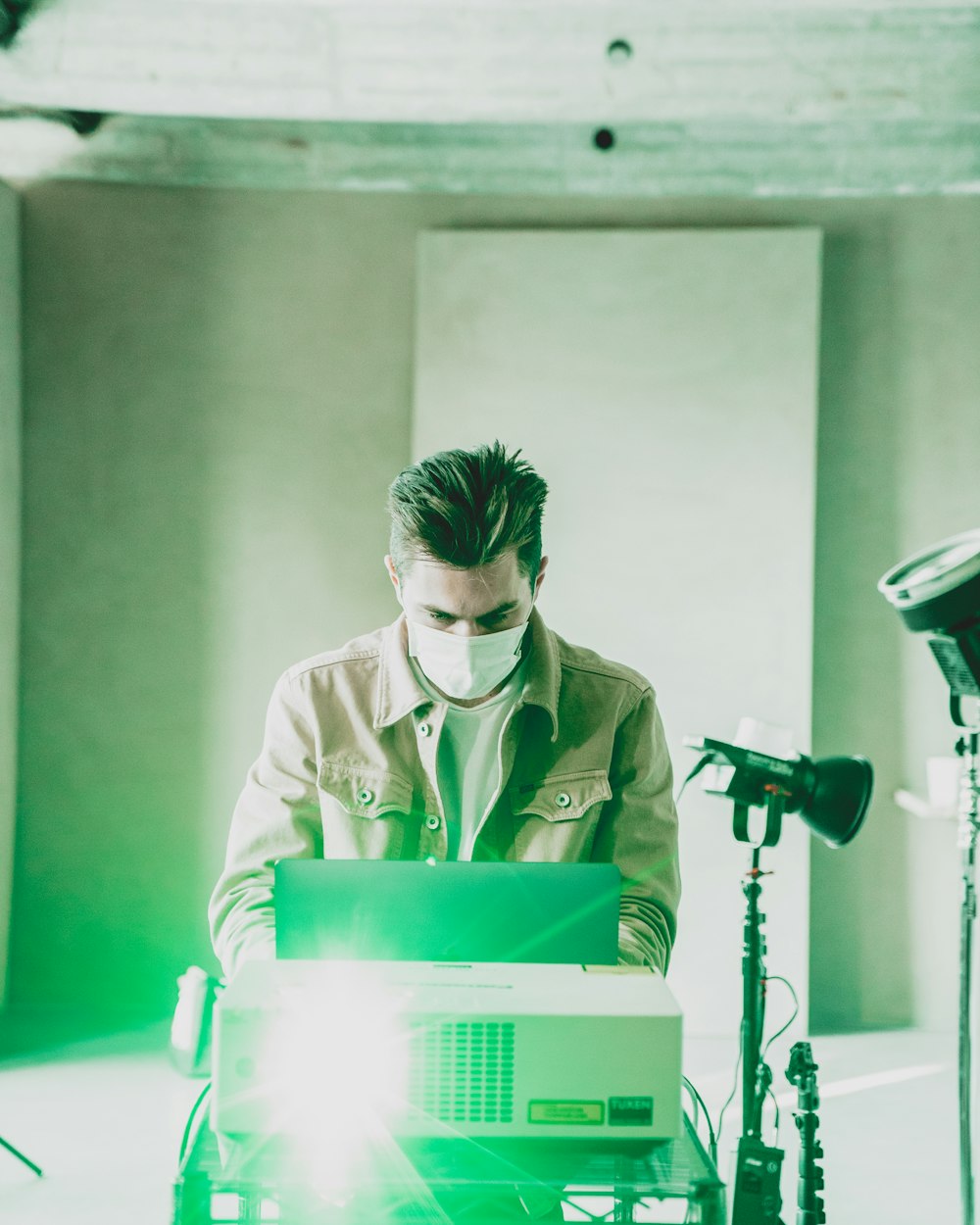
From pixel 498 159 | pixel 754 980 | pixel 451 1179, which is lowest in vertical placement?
pixel 754 980

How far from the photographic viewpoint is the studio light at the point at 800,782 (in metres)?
1.95

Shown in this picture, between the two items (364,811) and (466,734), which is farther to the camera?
(466,734)

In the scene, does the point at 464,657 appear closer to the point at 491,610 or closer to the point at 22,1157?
the point at 491,610

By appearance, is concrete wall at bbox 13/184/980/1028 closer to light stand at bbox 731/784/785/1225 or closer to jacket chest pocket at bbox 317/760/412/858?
light stand at bbox 731/784/785/1225

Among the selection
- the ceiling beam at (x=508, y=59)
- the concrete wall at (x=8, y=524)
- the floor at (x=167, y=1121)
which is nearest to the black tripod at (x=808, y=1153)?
the floor at (x=167, y=1121)

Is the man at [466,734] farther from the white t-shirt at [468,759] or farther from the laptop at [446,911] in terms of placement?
the laptop at [446,911]

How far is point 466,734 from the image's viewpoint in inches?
64.2

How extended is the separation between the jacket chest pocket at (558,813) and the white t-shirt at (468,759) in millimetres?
56

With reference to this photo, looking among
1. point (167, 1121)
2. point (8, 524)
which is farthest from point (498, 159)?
point (167, 1121)

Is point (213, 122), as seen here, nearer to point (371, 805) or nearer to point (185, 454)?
point (185, 454)

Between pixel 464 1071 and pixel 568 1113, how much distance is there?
100 mm

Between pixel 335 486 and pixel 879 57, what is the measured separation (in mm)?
2072

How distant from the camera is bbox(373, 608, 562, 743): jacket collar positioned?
1.55m

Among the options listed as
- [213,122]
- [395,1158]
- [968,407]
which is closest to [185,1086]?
[395,1158]
